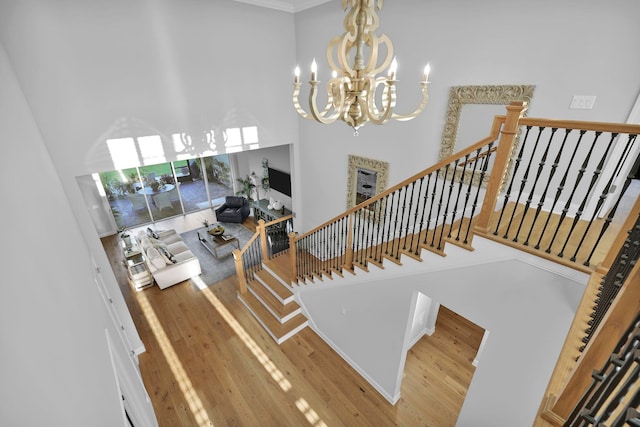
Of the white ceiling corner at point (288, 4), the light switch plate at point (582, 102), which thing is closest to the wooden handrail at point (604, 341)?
the light switch plate at point (582, 102)

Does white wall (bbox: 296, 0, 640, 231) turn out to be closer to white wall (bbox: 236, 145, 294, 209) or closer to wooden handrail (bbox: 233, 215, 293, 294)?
wooden handrail (bbox: 233, 215, 293, 294)

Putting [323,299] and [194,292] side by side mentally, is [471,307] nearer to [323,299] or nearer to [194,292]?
[323,299]

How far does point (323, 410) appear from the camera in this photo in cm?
383

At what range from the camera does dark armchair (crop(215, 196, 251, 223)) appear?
8.83m

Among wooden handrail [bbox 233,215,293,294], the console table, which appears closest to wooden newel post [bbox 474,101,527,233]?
wooden handrail [bbox 233,215,293,294]

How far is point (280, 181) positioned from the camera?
8375mm

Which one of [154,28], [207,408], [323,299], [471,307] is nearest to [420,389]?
[323,299]

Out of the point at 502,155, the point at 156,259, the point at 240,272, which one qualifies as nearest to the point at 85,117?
the point at 156,259

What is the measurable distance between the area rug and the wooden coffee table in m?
0.08

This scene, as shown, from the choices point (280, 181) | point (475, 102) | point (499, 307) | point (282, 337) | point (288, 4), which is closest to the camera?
point (499, 307)

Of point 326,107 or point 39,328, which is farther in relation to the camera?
point 326,107

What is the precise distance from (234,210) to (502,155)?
8.08 m

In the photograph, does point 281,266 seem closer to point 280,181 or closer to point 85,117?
A: point 280,181

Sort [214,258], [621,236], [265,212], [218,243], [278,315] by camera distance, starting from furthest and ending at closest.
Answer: [265,212]
[218,243]
[214,258]
[278,315]
[621,236]
